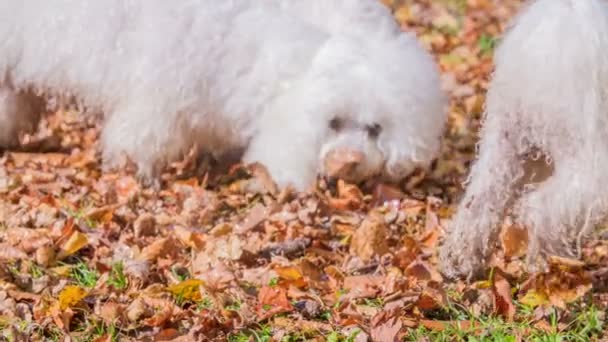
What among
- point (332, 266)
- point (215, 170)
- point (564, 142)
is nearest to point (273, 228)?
point (332, 266)

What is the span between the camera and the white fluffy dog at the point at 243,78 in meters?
4.78

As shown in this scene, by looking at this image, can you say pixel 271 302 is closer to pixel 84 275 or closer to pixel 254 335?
pixel 254 335

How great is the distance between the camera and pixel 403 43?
5047 mm

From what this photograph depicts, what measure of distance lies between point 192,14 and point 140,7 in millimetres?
223

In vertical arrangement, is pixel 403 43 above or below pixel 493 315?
above

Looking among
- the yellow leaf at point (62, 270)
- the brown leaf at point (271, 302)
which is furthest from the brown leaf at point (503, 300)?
the yellow leaf at point (62, 270)

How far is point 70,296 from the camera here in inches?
142

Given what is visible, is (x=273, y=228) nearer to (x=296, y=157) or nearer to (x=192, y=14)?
(x=296, y=157)

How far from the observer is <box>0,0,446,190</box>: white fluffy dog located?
15.7 ft

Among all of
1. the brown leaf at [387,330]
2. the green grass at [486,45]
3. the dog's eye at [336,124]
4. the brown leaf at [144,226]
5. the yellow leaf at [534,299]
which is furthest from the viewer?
the green grass at [486,45]

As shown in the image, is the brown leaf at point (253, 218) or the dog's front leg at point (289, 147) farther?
the dog's front leg at point (289, 147)

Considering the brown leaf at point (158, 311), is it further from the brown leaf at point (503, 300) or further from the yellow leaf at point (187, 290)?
the brown leaf at point (503, 300)

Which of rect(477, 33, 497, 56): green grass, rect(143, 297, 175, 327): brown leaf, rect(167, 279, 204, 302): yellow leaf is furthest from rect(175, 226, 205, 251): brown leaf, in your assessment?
rect(477, 33, 497, 56): green grass

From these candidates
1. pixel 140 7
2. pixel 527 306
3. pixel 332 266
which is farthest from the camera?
pixel 140 7
